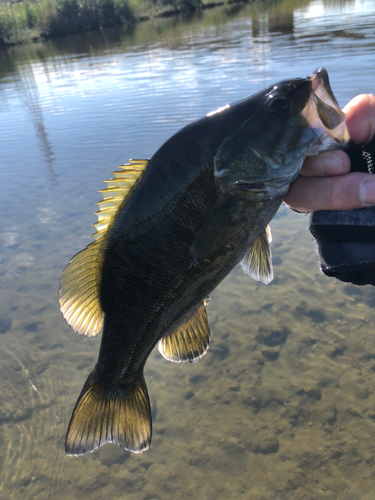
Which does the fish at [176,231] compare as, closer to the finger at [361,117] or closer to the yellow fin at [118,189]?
the yellow fin at [118,189]

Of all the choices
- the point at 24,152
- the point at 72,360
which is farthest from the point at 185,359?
the point at 24,152

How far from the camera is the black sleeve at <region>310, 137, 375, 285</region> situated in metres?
2.39

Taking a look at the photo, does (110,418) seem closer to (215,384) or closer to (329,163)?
(329,163)

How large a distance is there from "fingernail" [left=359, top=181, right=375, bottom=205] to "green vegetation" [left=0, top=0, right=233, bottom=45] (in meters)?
48.4

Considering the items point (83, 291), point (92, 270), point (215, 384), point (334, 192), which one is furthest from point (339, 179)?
point (215, 384)

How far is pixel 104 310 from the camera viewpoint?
244 cm

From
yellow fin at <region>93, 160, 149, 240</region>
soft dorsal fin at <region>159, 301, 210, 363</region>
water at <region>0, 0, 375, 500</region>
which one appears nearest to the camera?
yellow fin at <region>93, 160, 149, 240</region>

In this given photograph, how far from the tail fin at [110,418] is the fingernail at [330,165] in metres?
1.62

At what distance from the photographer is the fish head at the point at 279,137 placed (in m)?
2.03

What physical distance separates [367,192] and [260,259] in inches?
26.2

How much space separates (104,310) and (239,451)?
7.40 feet

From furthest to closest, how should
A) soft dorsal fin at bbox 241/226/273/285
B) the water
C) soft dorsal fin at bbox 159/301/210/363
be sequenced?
1. the water
2. soft dorsal fin at bbox 159/301/210/363
3. soft dorsal fin at bbox 241/226/273/285

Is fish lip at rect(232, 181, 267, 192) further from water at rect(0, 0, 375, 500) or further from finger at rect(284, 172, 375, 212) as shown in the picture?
water at rect(0, 0, 375, 500)

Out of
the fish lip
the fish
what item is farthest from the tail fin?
the fish lip
